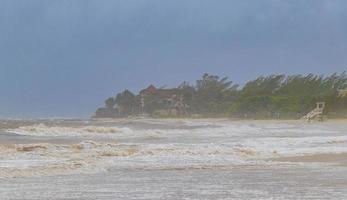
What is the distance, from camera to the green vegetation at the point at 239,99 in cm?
7894

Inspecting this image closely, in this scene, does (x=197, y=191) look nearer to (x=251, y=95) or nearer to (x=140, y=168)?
(x=140, y=168)

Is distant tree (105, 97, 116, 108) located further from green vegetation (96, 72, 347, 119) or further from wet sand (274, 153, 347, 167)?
wet sand (274, 153, 347, 167)

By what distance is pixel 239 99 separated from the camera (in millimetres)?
94562

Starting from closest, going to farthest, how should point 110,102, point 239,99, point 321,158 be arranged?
point 321,158, point 239,99, point 110,102

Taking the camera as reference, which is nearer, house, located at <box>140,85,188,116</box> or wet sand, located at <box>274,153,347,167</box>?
wet sand, located at <box>274,153,347,167</box>

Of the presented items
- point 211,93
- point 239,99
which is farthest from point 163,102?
point 239,99

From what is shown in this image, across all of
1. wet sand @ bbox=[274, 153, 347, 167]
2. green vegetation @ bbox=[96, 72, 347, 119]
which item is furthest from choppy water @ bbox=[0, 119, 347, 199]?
green vegetation @ bbox=[96, 72, 347, 119]

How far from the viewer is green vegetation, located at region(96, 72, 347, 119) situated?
78938 millimetres

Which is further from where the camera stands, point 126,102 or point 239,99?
point 126,102

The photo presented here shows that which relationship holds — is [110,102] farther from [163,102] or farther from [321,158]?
[321,158]

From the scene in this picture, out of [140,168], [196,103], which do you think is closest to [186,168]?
[140,168]

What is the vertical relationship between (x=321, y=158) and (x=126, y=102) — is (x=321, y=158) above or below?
below

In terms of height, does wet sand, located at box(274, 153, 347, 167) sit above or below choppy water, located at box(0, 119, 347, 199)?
below

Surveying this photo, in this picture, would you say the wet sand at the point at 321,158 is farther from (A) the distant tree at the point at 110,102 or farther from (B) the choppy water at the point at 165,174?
(A) the distant tree at the point at 110,102
